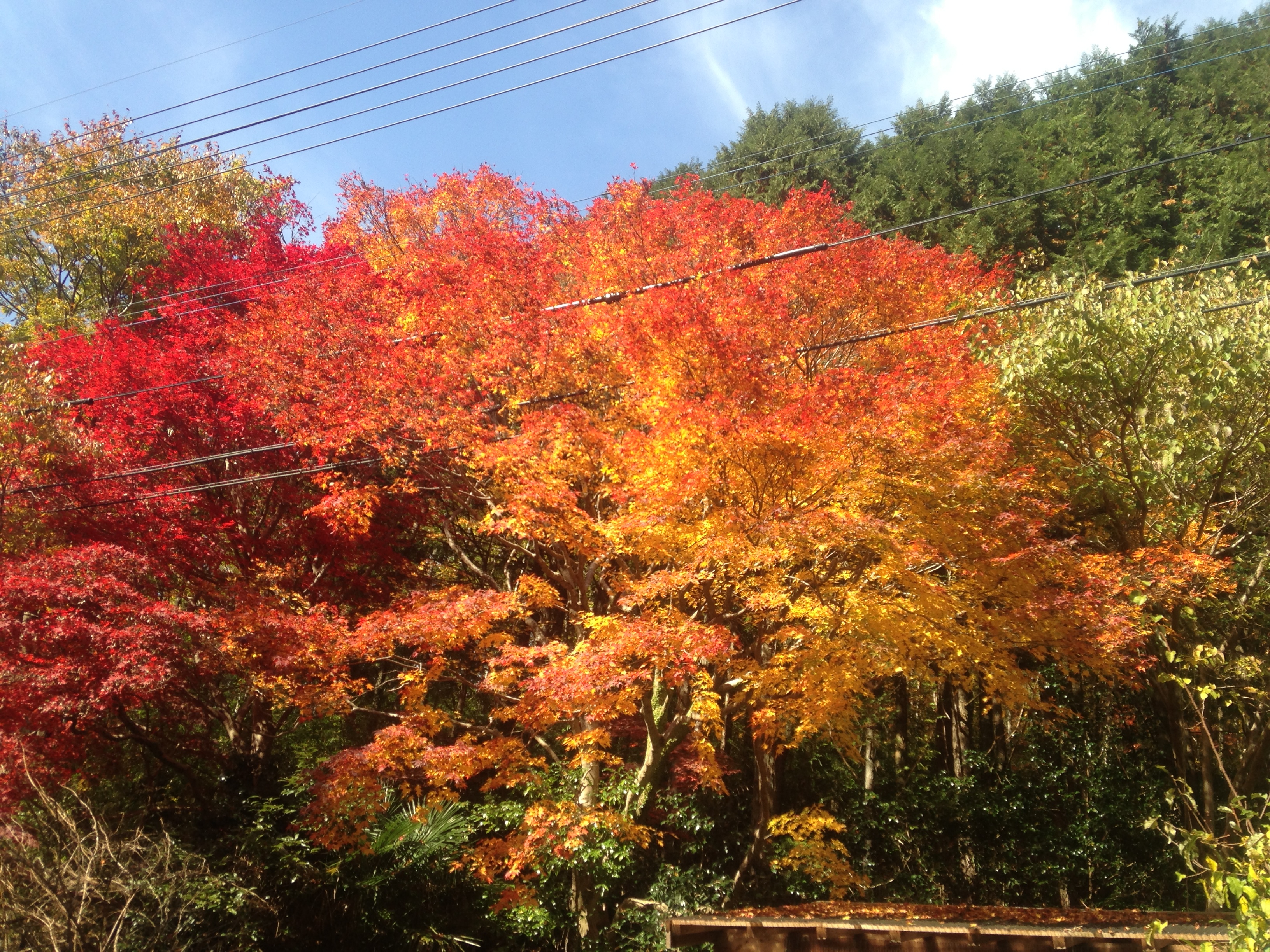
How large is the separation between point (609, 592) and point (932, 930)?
20.0 feet

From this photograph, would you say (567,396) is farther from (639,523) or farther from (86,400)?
(86,400)

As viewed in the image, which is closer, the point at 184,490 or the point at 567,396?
the point at 567,396

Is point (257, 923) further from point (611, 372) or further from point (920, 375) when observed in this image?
point (920, 375)

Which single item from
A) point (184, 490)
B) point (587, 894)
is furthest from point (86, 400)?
point (587, 894)

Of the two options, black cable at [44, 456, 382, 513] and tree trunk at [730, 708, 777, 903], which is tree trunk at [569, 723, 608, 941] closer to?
tree trunk at [730, 708, 777, 903]

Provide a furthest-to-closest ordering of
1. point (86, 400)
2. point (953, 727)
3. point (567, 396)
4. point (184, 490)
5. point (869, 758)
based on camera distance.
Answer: point (953, 727) → point (869, 758) → point (184, 490) → point (567, 396) → point (86, 400)

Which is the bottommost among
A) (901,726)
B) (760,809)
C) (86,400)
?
(760,809)

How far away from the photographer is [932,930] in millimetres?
5543

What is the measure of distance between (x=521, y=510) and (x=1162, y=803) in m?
9.79

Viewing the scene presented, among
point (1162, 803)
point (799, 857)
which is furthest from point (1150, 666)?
point (799, 857)

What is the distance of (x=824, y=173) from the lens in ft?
80.6

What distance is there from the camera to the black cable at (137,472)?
24.1 feet

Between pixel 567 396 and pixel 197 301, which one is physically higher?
pixel 197 301

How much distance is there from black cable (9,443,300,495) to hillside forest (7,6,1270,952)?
0.21m
